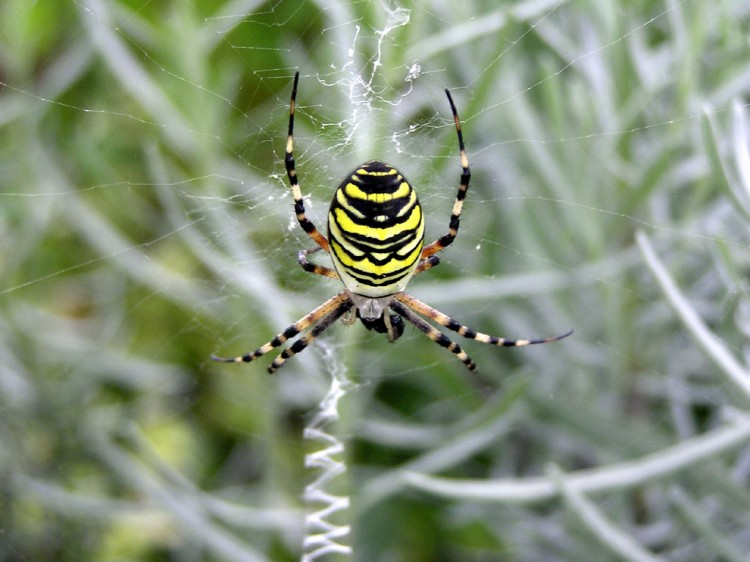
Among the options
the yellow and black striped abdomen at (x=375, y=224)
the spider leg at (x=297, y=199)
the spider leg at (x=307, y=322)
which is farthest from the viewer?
the spider leg at (x=307, y=322)

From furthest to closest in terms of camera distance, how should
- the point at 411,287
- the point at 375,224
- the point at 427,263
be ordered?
the point at 411,287 < the point at 427,263 < the point at 375,224

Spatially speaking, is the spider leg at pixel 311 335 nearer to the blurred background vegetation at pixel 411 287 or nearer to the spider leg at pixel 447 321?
the blurred background vegetation at pixel 411 287

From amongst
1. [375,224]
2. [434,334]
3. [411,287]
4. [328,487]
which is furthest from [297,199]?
[328,487]

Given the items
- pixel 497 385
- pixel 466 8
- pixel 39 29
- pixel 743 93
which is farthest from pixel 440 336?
pixel 39 29

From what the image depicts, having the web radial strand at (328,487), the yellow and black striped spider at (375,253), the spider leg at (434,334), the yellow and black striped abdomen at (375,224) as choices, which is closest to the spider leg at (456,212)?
the yellow and black striped spider at (375,253)

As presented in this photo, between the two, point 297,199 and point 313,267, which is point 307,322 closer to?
point 313,267

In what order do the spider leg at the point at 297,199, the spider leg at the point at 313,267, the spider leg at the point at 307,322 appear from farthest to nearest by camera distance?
the spider leg at the point at 307,322, the spider leg at the point at 313,267, the spider leg at the point at 297,199
